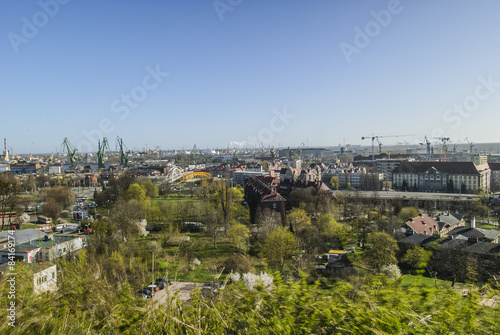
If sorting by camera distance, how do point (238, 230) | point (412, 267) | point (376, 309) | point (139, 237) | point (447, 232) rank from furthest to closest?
point (447, 232), point (139, 237), point (238, 230), point (412, 267), point (376, 309)

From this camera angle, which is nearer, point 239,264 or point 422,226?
point 239,264

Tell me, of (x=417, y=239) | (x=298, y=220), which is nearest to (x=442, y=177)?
(x=417, y=239)

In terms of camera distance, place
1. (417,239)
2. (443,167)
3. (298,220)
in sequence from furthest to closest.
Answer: (443,167) < (298,220) < (417,239)

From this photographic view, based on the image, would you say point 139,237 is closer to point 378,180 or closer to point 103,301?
point 103,301

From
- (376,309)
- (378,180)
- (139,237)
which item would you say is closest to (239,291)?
(376,309)

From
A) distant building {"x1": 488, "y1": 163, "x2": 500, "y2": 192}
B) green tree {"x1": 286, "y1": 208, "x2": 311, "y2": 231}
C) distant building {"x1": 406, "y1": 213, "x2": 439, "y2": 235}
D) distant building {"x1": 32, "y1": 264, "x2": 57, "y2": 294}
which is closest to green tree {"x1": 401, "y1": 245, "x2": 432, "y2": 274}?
distant building {"x1": 406, "y1": 213, "x2": 439, "y2": 235}

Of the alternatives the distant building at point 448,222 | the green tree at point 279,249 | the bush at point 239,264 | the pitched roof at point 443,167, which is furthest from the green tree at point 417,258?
the pitched roof at point 443,167

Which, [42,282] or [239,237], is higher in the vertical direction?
[42,282]

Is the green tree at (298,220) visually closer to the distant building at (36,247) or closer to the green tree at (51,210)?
the distant building at (36,247)

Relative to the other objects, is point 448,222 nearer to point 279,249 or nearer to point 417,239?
point 417,239
